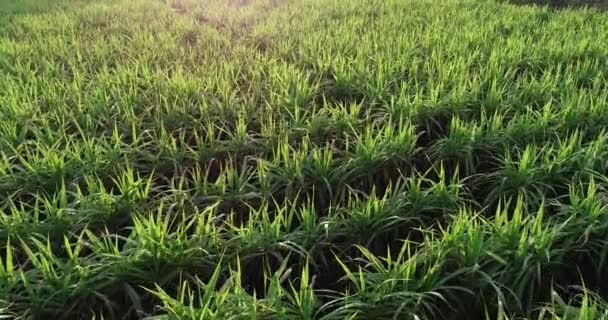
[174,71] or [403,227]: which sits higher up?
[174,71]

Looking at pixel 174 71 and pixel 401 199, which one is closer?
pixel 401 199

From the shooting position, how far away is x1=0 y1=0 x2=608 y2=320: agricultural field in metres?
1.50

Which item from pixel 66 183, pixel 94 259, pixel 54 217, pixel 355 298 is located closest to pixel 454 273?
pixel 355 298

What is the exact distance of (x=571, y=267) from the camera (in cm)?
168

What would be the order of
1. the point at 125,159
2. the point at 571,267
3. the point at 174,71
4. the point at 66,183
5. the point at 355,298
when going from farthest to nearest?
the point at 174,71
the point at 125,159
the point at 66,183
the point at 571,267
the point at 355,298

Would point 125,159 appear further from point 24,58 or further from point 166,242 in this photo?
point 24,58

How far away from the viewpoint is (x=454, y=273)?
148 cm

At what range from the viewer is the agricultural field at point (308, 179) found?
1495 mm

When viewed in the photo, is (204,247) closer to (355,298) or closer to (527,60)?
(355,298)

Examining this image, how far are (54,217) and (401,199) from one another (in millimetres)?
1206

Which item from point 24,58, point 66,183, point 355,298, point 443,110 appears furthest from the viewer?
point 24,58

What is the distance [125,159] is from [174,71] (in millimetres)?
1314

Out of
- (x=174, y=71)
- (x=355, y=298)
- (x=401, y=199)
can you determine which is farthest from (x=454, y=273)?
(x=174, y=71)

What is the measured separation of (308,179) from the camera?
210cm
